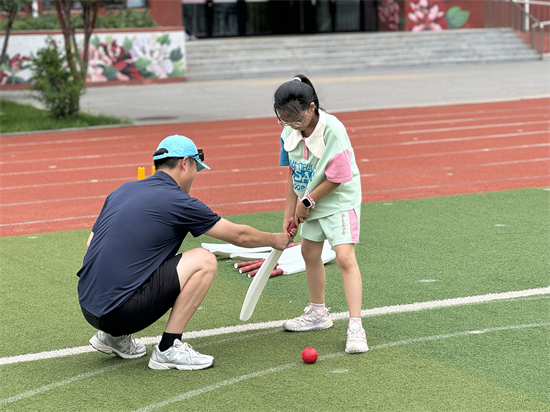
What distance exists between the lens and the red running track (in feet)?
31.4

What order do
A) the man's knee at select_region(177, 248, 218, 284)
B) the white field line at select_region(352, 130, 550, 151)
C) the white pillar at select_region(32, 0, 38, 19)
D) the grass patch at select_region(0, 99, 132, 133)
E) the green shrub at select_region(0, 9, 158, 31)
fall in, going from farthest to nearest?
the white pillar at select_region(32, 0, 38, 19) → the green shrub at select_region(0, 9, 158, 31) → the grass patch at select_region(0, 99, 132, 133) → the white field line at select_region(352, 130, 550, 151) → the man's knee at select_region(177, 248, 218, 284)

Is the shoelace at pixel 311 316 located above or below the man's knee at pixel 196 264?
below

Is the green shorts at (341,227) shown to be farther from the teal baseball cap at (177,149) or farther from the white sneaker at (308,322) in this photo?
the teal baseball cap at (177,149)

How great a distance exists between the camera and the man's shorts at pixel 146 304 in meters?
4.15

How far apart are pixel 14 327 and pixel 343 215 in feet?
7.87

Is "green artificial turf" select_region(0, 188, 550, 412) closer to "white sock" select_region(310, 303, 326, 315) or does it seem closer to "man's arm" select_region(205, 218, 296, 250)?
"white sock" select_region(310, 303, 326, 315)

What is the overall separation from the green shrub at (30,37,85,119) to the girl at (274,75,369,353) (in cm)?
A: 1417

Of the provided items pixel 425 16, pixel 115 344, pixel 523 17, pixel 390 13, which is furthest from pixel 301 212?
pixel 390 13

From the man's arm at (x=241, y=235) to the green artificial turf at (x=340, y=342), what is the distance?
0.69 meters

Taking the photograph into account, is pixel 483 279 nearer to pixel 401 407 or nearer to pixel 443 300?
pixel 443 300

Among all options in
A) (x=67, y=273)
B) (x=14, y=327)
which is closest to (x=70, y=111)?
(x=67, y=273)

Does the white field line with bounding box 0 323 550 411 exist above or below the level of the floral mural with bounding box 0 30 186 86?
below

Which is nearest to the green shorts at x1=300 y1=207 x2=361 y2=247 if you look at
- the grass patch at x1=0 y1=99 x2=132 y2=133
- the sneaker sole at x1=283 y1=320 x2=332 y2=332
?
the sneaker sole at x1=283 y1=320 x2=332 y2=332

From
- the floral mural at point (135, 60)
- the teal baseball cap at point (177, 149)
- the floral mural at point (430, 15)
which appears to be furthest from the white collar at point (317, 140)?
the floral mural at point (430, 15)
